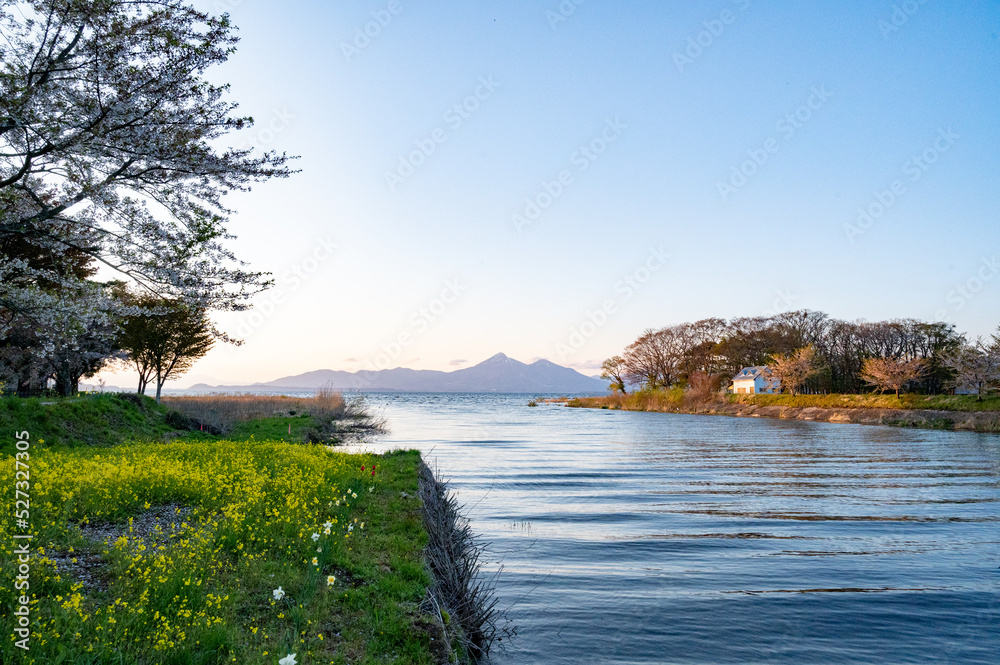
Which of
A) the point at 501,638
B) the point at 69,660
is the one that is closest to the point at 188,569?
the point at 69,660

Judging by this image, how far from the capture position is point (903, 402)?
5266 centimetres

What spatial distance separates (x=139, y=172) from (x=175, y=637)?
33.0 ft

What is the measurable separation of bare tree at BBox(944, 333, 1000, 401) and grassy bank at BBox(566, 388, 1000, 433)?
1.77m

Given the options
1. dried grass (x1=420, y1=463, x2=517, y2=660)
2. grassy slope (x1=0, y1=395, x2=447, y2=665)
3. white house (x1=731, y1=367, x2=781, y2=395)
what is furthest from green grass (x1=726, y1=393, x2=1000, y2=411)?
grassy slope (x1=0, y1=395, x2=447, y2=665)

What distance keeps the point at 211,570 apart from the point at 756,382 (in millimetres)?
85572

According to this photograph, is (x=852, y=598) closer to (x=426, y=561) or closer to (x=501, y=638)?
(x=501, y=638)

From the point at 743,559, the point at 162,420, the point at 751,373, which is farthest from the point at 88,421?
the point at 751,373

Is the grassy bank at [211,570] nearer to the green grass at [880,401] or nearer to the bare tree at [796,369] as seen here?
the green grass at [880,401]

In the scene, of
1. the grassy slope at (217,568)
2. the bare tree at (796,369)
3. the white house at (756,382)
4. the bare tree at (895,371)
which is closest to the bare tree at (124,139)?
the grassy slope at (217,568)

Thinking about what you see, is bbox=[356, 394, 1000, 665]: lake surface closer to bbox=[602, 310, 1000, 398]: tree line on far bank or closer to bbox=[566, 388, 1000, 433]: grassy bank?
bbox=[566, 388, 1000, 433]: grassy bank

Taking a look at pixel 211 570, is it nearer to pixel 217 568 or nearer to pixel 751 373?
pixel 217 568

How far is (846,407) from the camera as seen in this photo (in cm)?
5738

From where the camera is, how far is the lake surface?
7.20 m

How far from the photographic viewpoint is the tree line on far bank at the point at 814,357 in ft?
190
